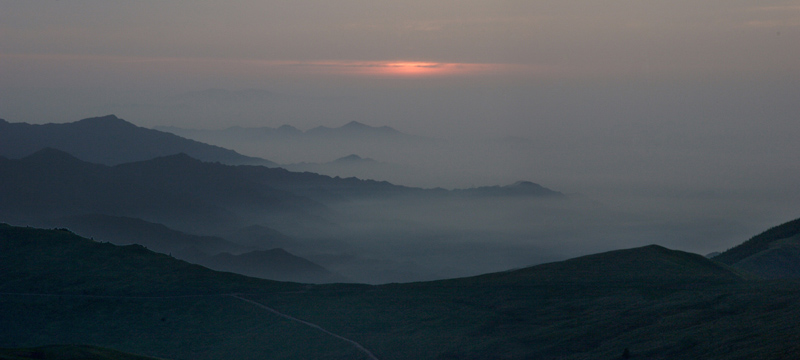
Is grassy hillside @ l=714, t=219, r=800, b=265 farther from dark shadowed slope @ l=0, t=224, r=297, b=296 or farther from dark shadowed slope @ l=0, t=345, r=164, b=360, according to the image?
dark shadowed slope @ l=0, t=345, r=164, b=360

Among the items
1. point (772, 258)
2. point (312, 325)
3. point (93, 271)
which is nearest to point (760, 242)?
point (772, 258)

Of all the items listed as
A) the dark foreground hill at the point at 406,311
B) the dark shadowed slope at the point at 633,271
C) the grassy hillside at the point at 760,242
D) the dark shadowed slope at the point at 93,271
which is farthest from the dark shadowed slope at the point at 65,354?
the grassy hillside at the point at 760,242

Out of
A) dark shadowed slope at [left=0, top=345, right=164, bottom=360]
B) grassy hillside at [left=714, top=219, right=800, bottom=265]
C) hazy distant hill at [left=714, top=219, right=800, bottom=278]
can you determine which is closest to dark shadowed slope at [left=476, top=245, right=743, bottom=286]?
hazy distant hill at [left=714, top=219, right=800, bottom=278]

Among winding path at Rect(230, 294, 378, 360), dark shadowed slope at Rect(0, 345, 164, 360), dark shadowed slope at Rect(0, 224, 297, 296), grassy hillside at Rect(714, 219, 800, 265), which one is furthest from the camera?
grassy hillside at Rect(714, 219, 800, 265)

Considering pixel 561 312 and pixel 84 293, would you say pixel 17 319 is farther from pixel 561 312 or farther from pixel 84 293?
pixel 561 312

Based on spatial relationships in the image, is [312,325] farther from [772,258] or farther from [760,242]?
[760,242]

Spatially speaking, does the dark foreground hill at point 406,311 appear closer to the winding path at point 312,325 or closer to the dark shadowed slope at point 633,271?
the dark shadowed slope at point 633,271

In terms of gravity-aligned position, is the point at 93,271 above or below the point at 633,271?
above

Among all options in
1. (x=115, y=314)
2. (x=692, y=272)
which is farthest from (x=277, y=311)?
(x=692, y=272)
